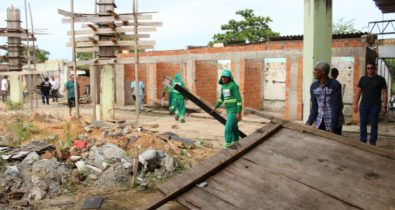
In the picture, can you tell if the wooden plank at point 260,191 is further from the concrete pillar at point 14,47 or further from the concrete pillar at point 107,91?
the concrete pillar at point 14,47

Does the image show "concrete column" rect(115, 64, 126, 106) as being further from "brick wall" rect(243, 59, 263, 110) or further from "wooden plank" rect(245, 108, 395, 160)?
"wooden plank" rect(245, 108, 395, 160)

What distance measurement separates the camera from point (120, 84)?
824 inches

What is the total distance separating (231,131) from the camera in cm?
719

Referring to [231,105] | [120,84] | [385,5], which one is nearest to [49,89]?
[120,84]

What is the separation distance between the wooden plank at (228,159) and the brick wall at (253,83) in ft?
44.1

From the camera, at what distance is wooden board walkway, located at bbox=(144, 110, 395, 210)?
69.8 inches

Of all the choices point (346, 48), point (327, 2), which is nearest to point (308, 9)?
point (327, 2)

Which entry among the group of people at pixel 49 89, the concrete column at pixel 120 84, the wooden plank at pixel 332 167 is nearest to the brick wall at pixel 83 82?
the group of people at pixel 49 89

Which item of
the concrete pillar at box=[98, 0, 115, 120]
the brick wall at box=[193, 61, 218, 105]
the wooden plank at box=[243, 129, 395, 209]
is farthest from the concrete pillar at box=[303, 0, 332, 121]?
the brick wall at box=[193, 61, 218, 105]

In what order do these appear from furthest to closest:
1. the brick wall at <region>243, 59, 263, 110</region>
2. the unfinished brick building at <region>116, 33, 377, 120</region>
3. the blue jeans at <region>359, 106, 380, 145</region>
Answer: the brick wall at <region>243, 59, 263, 110</region> < the unfinished brick building at <region>116, 33, 377, 120</region> < the blue jeans at <region>359, 106, 380, 145</region>

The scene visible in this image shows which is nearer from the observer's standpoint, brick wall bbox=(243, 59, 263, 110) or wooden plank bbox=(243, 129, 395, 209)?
wooden plank bbox=(243, 129, 395, 209)

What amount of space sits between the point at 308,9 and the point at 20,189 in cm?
668

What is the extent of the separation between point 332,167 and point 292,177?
0.22m

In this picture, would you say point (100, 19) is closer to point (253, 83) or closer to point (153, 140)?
point (153, 140)
